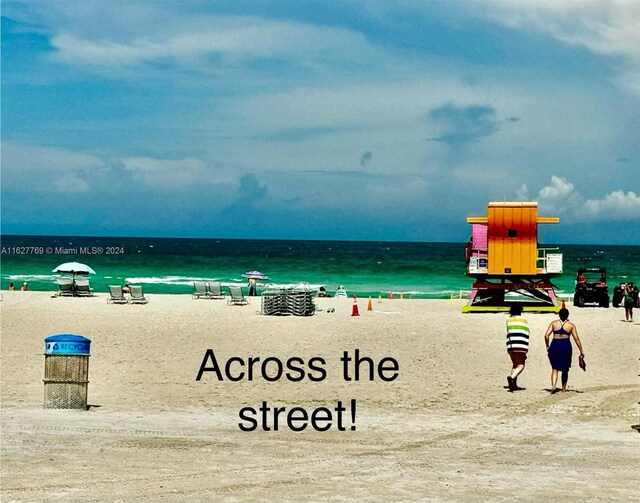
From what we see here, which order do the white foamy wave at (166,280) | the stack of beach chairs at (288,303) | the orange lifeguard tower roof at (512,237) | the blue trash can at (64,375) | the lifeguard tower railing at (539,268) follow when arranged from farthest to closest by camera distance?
the white foamy wave at (166,280), the lifeguard tower railing at (539,268), the orange lifeguard tower roof at (512,237), the stack of beach chairs at (288,303), the blue trash can at (64,375)

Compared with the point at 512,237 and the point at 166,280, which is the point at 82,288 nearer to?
the point at 512,237

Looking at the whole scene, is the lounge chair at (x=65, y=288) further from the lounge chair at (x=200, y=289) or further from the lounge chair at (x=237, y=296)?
the lounge chair at (x=237, y=296)

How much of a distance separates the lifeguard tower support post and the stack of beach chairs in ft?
17.7

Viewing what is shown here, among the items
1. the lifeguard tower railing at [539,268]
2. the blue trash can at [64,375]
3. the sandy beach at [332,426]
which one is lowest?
the sandy beach at [332,426]

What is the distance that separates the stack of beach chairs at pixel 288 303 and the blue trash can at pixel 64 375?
15.1 metres

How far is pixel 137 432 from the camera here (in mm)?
11031

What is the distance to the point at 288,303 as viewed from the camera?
2767cm

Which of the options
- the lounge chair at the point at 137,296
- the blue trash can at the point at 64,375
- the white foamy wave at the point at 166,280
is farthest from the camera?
the white foamy wave at the point at 166,280

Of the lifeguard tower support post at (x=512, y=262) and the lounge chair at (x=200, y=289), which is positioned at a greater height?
the lifeguard tower support post at (x=512, y=262)

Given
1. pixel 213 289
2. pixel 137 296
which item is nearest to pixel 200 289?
pixel 213 289

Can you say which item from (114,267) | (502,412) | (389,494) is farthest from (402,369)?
(114,267)

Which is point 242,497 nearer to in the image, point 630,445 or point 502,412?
point 630,445

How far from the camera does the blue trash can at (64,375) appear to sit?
12547 millimetres

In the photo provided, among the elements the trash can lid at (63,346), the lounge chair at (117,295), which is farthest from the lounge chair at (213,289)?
the trash can lid at (63,346)
